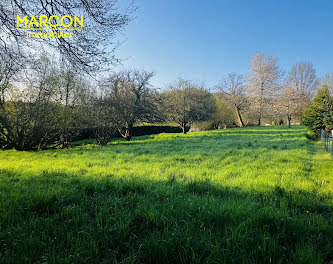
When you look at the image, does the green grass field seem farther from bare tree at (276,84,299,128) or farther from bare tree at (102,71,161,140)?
bare tree at (276,84,299,128)

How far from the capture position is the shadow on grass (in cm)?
172

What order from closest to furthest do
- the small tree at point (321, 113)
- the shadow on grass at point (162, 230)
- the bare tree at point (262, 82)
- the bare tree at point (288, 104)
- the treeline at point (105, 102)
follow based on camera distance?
the shadow on grass at point (162, 230), the treeline at point (105, 102), the small tree at point (321, 113), the bare tree at point (288, 104), the bare tree at point (262, 82)

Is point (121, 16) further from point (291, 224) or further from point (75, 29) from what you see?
point (291, 224)

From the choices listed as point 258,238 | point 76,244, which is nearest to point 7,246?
point 76,244

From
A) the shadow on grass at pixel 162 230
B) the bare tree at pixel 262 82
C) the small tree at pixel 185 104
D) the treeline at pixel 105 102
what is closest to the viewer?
the shadow on grass at pixel 162 230

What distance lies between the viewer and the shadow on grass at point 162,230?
1.72 m

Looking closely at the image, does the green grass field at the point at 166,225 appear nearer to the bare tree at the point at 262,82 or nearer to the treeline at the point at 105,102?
the treeline at the point at 105,102

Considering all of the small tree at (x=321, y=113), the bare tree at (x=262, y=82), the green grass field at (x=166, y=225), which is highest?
the bare tree at (x=262, y=82)

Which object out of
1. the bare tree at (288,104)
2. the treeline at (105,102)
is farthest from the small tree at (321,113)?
the bare tree at (288,104)

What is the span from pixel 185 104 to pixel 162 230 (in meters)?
24.4

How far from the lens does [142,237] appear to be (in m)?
2.05

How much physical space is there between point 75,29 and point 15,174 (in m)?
4.37

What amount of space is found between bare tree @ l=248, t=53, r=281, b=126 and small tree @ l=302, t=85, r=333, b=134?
14.2 m

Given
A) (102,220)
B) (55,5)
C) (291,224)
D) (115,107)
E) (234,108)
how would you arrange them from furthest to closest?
(234,108) < (115,107) < (55,5) < (102,220) < (291,224)
